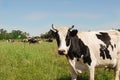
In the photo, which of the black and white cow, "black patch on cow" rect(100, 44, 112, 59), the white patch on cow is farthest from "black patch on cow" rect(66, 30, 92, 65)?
"black patch on cow" rect(100, 44, 112, 59)

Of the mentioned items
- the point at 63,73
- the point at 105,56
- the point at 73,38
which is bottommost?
the point at 63,73

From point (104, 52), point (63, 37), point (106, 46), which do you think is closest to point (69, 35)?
point (63, 37)

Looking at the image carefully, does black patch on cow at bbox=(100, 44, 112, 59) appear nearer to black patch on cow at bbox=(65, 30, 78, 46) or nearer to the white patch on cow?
black patch on cow at bbox=(65, 30, 78, 46)

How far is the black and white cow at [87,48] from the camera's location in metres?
8.93

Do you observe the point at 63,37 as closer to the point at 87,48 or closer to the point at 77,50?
the point at 77,50

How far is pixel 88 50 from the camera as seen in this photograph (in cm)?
951

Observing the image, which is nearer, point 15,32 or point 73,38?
point 73,38

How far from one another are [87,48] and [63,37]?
3.58 ft

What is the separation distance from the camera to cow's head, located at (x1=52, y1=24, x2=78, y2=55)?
8.65 meters

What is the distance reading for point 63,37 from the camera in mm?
8797

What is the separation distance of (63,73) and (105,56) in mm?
2448

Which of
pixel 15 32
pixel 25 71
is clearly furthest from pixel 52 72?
pixel 15 32

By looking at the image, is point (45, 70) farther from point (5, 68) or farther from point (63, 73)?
point (5, 68)

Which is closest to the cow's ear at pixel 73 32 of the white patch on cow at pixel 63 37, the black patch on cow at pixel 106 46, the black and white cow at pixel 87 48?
the black and white cow at pixel 87 48
